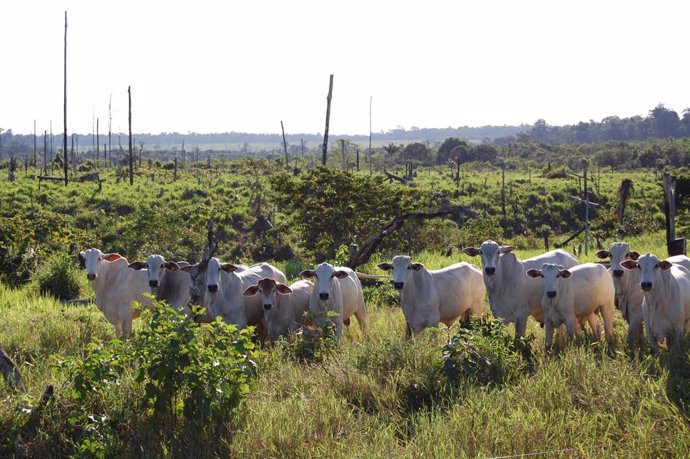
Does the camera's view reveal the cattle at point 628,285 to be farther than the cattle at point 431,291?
No

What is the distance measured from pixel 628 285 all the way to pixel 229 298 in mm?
5294

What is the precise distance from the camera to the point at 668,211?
13.4 m

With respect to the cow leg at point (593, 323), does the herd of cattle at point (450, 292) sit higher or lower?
higher

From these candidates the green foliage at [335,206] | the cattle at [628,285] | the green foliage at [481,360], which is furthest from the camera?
the green foliage at [335,206]

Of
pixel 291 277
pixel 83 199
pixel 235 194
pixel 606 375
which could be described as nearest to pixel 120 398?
pixel 606 375

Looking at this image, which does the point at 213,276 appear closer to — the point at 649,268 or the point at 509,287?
the point at 509,287

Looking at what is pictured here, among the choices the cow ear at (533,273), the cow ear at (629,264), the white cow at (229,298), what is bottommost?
the white cow at (229,298)

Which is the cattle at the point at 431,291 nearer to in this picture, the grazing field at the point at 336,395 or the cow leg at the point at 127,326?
the grazing field at the point at 336,395

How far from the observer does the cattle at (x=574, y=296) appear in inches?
371

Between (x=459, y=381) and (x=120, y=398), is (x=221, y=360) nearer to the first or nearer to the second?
(x=120, y=398)

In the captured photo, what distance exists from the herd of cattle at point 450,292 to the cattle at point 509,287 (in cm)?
1

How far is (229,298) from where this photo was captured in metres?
10.7

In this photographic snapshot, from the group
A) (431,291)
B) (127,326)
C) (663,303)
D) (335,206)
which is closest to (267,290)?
(431,291)

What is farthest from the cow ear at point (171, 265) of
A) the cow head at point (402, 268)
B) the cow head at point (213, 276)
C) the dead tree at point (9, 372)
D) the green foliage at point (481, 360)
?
the green foliage at point (481, 360)
